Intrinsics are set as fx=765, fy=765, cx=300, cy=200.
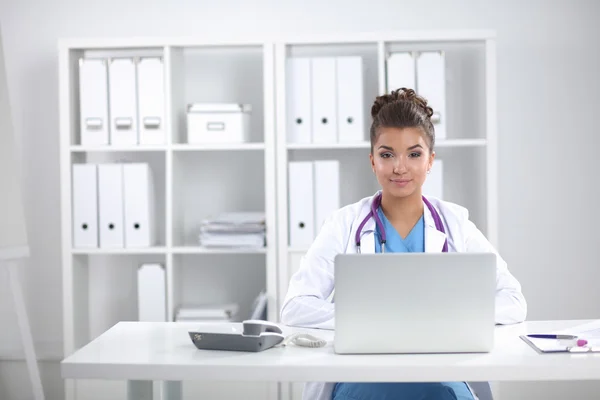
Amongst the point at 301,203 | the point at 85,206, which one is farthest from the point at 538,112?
the point at 85,206

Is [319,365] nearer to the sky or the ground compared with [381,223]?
nearer to the ground

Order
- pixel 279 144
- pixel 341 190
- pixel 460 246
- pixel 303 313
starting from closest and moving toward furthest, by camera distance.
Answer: pixel 303 313 → pixel 460 246 → pixel 279 144 → pixel 341 190

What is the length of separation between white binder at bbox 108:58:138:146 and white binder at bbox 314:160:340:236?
0.80 metres

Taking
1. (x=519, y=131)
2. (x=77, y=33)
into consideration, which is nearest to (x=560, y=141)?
(x=519, y=131)

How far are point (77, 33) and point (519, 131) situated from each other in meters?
2.14

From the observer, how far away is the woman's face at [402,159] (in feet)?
6.83

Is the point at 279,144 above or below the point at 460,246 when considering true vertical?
above

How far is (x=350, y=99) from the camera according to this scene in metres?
3.18

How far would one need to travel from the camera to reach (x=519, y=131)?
3.57 meters

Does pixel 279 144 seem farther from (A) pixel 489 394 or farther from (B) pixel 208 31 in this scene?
(A) pixel 489 394

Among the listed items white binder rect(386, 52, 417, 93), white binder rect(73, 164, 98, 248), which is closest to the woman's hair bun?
white binder rect(386, 52, 417, 93)

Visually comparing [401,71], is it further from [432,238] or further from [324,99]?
[432,238]

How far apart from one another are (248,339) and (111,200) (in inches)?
72.4

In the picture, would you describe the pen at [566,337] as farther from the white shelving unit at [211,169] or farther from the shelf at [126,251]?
the shelf at [126,251]
